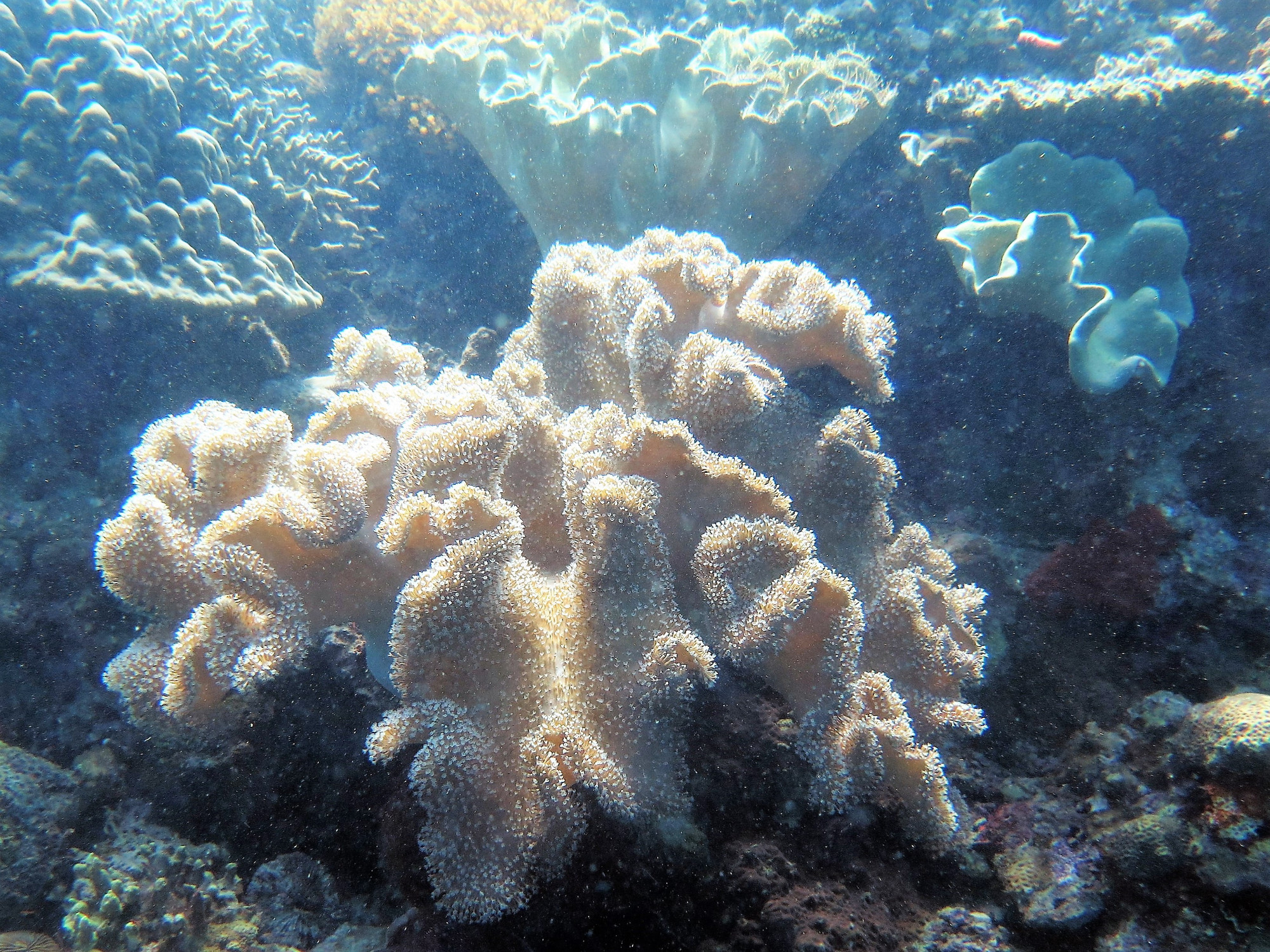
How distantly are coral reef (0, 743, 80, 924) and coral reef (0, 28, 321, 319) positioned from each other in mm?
2778

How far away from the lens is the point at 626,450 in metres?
2.32

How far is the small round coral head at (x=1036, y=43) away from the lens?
6059mm

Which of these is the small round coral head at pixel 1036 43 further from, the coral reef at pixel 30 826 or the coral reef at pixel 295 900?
the coral reef at pixel 30 826

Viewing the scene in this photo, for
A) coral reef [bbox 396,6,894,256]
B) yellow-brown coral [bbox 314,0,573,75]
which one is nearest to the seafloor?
coral reef [bbox 396,6,894,256]

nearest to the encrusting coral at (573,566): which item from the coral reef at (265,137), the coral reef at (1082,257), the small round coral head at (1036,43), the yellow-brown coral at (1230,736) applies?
the yellow-brown coral at (1230,736)

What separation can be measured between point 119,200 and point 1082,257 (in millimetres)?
6430

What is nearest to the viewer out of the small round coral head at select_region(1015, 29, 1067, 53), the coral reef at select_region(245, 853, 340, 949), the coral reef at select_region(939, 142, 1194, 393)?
the coral reef at select_region(245, 853, 340, 949)

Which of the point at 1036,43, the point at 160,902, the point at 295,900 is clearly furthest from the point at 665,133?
the point at 160,902

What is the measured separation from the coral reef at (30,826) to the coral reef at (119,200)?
9.11ft

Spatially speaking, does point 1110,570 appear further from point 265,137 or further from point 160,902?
point 265,137

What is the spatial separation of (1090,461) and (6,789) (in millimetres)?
5711

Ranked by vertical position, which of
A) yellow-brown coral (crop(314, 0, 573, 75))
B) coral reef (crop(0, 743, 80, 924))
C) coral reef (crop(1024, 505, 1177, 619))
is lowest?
coral reef (crop(0, 743, 80, 924))

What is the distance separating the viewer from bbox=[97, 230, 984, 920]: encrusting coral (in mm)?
1992

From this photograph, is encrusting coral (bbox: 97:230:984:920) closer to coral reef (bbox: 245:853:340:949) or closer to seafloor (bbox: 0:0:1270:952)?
seafloor (bbox: 0:0:1270:952)
